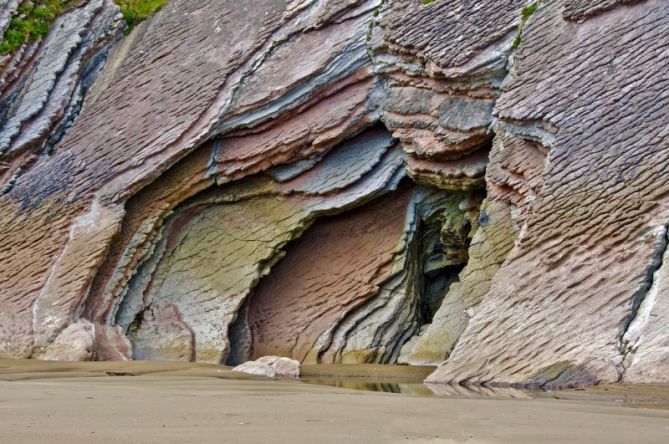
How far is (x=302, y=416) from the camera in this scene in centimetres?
487

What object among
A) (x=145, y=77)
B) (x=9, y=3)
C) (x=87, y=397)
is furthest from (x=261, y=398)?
(x=9, y=3)

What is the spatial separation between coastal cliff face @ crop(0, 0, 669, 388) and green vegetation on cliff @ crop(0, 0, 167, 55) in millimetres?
130

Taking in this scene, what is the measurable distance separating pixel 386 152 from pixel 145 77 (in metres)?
3.75

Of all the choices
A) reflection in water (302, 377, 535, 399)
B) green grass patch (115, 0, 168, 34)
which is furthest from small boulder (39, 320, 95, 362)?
green grass patch (115, 0, 168, 34)

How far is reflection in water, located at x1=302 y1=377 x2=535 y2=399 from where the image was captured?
24.4 feet

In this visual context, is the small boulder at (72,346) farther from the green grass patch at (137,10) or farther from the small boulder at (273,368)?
the green grass patch at (137,10)

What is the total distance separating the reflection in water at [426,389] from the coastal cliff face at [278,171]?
180 centimetres

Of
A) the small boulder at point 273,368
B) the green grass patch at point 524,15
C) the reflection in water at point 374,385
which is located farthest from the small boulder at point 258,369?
the green grass patch at point 524,15

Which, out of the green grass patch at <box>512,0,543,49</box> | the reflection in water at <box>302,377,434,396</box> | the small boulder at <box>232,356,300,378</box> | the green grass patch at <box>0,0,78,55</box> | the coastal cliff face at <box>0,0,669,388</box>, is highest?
the green grass patch at <box>0,0,78,55</box>

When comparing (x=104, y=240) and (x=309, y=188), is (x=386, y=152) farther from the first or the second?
(x=104, y=240)

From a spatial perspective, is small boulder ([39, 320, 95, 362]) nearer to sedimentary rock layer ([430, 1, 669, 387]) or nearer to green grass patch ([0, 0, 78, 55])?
sedimentary rock layer ([430, 1, 669, 387])

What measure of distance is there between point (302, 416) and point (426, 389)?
146 inches

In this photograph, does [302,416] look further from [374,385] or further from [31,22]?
[31,22]

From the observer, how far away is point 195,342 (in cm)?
1320
